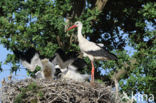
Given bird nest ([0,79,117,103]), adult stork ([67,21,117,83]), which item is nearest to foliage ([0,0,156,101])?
adult stork ([67,21,117,83])

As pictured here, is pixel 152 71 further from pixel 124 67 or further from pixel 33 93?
pixel 33 93

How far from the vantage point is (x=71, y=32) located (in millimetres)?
19156

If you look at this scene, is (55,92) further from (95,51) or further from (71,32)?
(71,32)

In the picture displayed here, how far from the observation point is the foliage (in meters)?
18.8

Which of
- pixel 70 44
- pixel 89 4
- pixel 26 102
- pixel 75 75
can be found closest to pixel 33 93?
pixel 26 102

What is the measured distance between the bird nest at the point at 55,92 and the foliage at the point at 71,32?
3793 millimetres

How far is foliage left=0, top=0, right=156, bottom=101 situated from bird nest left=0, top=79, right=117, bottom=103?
3.79 meters

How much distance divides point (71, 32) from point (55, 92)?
487 cm

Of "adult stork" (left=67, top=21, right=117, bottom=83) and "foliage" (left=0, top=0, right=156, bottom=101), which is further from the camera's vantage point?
"foliage" (left=0, top=0, right=156, bottom=101)

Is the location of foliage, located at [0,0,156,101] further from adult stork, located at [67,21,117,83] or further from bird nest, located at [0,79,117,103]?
bird nest, located at [0,79,117,103]

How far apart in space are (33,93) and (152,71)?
17.8 ft

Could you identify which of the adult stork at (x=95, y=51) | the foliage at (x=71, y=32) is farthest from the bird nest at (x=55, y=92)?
the foliage at (x=71, y=32)

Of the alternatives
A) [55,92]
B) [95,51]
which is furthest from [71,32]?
[55,92]

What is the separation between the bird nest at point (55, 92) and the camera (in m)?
14.6
